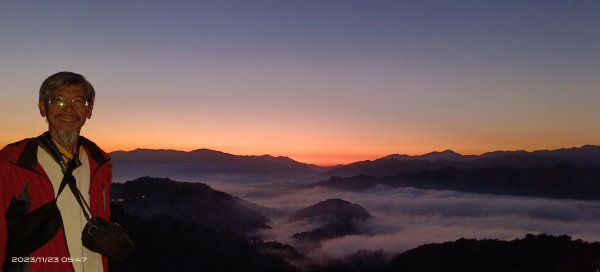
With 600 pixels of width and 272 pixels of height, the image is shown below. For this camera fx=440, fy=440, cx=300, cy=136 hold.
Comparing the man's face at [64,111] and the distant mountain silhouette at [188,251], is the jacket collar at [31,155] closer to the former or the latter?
the man's face at [64,111]

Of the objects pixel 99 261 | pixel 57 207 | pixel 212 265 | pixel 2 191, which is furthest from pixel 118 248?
pixel 212 265

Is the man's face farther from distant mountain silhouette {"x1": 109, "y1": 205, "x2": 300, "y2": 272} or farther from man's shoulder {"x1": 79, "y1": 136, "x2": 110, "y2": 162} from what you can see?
distant mountain silhouette {"x1": 109, "y1": 205, "x2": 300, "y2": 272}

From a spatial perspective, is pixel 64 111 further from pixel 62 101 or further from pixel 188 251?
pixel 188 251

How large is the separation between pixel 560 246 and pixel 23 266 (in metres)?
178

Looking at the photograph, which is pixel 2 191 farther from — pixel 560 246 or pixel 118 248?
pixel 560 246

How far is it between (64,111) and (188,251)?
511 ft

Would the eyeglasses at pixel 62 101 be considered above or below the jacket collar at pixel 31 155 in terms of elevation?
above

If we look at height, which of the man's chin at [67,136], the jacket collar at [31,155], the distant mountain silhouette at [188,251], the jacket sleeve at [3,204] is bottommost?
the distant mountain silhouette at [188,251]

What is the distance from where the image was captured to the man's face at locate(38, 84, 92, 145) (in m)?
3.42

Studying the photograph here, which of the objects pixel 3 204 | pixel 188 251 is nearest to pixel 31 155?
pixel 3 204

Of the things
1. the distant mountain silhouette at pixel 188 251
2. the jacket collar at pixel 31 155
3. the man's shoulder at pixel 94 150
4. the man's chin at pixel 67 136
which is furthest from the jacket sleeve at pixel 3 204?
the distant mountain silhouette at pixel 188 251

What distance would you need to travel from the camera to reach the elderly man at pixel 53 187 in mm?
3062

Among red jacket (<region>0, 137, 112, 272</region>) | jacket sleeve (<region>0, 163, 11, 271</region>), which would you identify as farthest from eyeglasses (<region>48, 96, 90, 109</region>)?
jacket sleeve (<region>0, 163, 11, 271</region>)

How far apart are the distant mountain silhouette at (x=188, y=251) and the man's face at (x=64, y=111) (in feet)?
431
